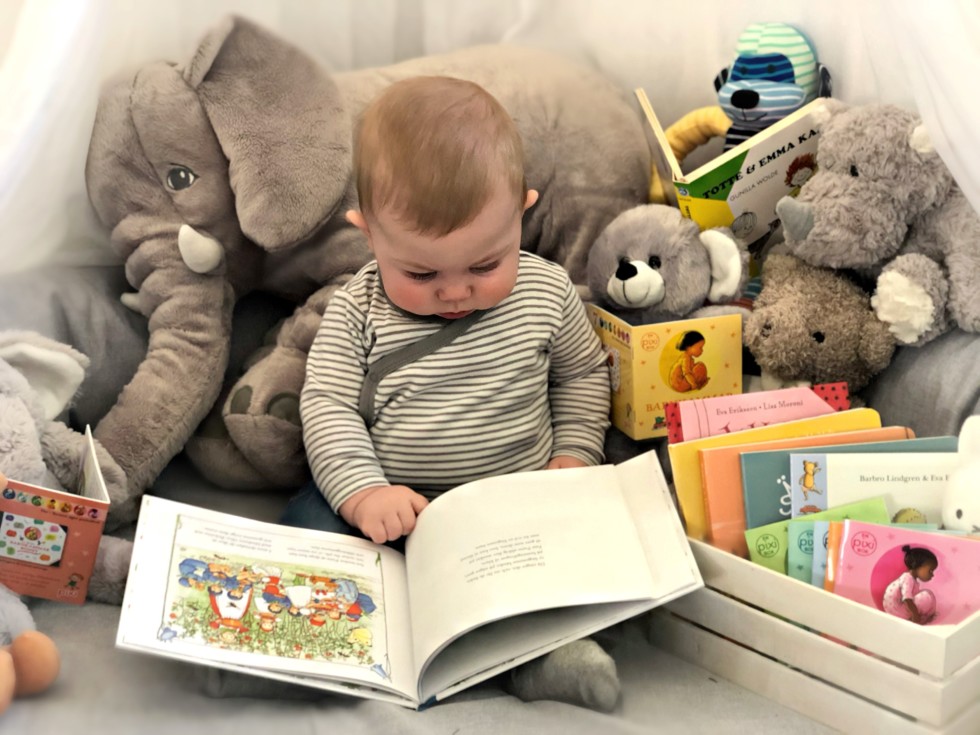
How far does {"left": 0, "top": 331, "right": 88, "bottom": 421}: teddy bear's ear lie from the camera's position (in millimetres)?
1135

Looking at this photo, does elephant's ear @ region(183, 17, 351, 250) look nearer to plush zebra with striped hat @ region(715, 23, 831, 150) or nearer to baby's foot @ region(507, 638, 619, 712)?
plush zebra with striped hat @ region(715, 23, 831, 150)

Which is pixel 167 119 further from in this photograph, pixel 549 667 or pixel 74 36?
pixel 549 667

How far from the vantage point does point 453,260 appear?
1.07m

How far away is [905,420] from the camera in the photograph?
1.21 m

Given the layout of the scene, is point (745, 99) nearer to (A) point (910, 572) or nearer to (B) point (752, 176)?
(B) point (752, 176)

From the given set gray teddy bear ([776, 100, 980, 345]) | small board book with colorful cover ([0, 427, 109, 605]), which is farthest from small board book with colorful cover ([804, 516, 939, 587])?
small board book with colorful cover ([0, 427, 109, 605])

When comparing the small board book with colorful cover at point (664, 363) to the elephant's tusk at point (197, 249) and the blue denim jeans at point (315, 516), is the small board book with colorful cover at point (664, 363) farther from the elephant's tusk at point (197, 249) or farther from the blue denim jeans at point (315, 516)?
the elephant's tusk at point (197, 249)

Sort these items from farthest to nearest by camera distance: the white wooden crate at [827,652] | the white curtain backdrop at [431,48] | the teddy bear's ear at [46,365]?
the teddy bear's ear at [46,365]
the white curtain backdrop at [431,48]
the white wooden crate at [827,652]

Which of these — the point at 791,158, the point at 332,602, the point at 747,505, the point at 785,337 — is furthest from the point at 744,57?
the point at 332,602

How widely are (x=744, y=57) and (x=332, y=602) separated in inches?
33.3

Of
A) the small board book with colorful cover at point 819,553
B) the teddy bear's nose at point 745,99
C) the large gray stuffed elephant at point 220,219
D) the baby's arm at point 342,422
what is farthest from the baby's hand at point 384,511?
the teddy bear's nose at point 745,99

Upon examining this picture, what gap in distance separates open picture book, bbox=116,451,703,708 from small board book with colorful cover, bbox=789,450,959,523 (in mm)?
130

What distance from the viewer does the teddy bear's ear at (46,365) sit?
3.72 feet

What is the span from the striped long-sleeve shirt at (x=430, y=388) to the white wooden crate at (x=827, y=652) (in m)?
0.29
